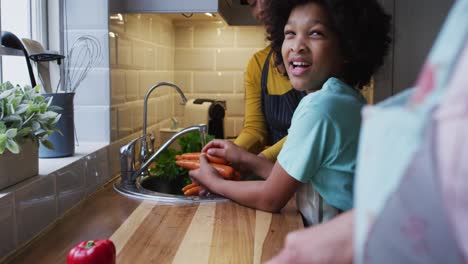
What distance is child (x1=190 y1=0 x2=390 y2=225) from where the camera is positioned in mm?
1147

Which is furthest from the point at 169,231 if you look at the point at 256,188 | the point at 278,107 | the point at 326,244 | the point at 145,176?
the point at 278,107

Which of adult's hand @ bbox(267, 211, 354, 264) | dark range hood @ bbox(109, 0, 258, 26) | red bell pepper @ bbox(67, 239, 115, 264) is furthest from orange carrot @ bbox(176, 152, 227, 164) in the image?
adult's hand @ bbox(267, 211, 354, 264)

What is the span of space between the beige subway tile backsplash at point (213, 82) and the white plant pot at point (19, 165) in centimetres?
170

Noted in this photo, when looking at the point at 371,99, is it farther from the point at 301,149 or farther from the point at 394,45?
the point at 301,149

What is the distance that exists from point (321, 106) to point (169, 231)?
0.44 meters

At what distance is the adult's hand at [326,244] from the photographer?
0.39 m

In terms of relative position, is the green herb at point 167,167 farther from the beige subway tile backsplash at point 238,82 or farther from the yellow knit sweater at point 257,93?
the beige subway tile backsplash at point 238,82

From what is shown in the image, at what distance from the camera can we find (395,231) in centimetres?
33

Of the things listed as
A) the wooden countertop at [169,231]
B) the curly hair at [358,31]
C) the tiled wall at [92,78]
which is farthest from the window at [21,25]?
the curly hair at [358,31]

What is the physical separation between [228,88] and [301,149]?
1.73 m

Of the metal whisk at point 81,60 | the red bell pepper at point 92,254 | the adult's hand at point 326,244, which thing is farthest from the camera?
the metal whisk at point 81,60

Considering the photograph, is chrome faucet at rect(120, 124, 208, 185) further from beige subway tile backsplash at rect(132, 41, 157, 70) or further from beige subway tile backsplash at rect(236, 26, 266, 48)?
beige subway tile backsplash at rect(236, 26, 266, 48)

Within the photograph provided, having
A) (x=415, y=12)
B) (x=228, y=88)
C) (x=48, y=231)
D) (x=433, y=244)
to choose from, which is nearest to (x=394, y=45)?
(x=415, y=12)

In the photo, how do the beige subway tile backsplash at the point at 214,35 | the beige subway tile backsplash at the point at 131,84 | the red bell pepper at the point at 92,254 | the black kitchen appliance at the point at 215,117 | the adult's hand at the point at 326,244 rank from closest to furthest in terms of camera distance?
1. the adult's hand at the point at 326,244
2. the red bell pepper at the point at 92,254
3. the beige subway tile backsplash at the point at 131,84
4. the black kitchen appliance at the point at 215,117
5. the beige subway tile backsplash at the point at 214,35
